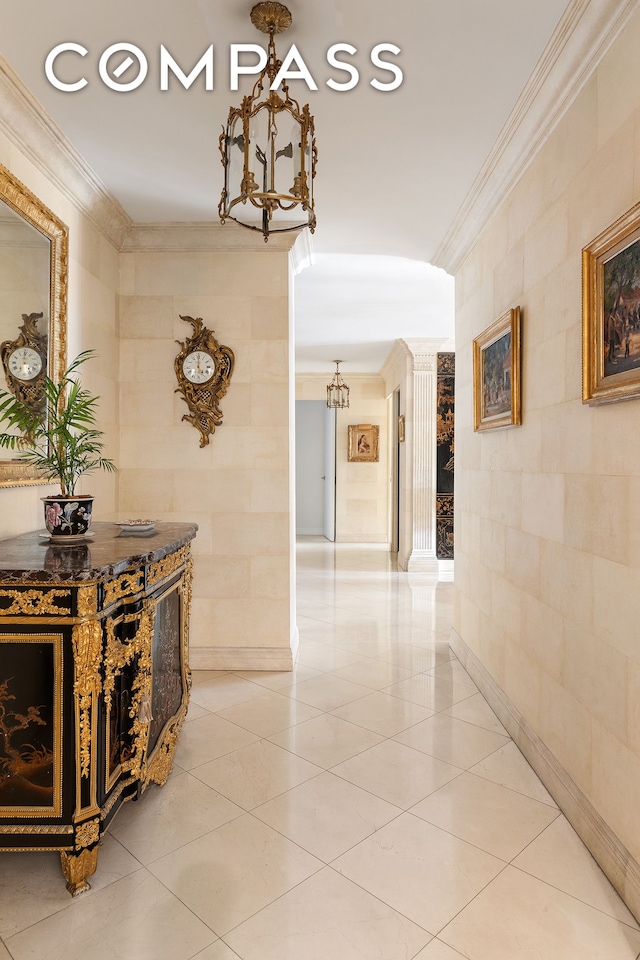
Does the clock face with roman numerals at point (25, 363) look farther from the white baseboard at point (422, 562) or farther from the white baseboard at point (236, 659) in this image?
the white baseboard at point (422, 562)

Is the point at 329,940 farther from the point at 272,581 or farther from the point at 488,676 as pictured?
the point at 272,581

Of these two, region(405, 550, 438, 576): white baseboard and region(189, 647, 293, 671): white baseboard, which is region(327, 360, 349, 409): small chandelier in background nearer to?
region(405, 550, 438, 576): white baseboard

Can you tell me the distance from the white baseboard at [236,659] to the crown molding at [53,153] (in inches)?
104

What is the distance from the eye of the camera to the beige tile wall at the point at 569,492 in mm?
1968

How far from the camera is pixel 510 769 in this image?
2.76 metres

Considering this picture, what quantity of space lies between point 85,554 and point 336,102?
2.08m

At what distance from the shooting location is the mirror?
253 cm

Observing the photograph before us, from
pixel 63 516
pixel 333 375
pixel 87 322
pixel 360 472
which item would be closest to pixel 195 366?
pixel 87 322

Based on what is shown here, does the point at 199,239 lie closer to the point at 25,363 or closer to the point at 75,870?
the point at 25,363

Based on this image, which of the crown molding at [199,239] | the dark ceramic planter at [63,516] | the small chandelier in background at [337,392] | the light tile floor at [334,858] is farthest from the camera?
the small chandelier in background at [337,392]

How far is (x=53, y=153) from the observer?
2.91m

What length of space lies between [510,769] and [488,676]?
811mm

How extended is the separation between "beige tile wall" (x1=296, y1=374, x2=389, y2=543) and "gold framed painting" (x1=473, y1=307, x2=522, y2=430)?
6.74 meters

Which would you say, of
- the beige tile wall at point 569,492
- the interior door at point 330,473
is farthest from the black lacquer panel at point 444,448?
the beige tile wall at point 569,492
